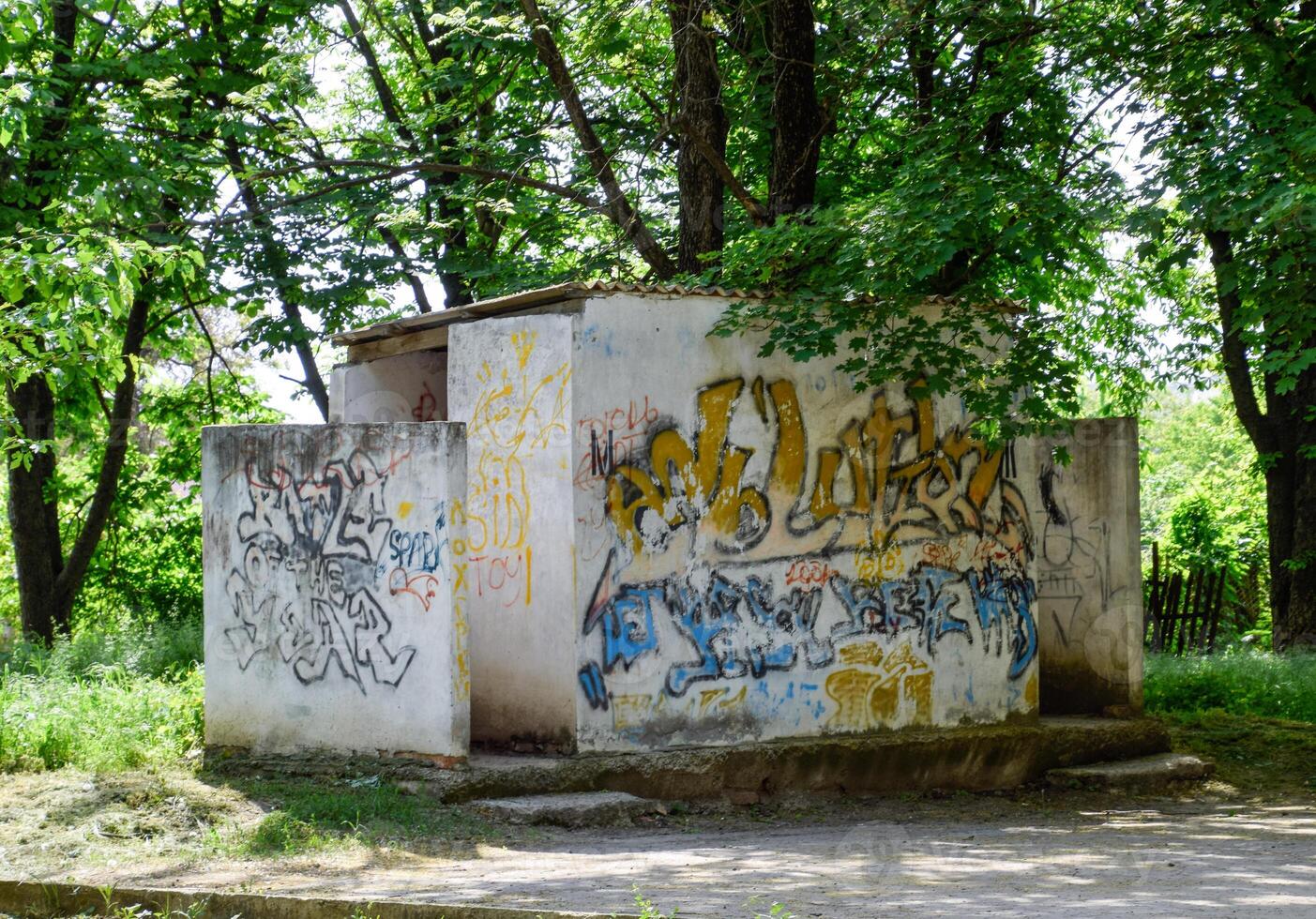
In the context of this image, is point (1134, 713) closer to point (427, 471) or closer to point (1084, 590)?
point (1084, 590)

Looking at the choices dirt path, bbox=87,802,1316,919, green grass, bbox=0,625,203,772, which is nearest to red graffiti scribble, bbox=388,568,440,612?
dirt path, bbox=87,802,1316,919

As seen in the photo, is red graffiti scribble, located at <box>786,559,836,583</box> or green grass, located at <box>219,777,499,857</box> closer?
green grass, located at <box>219,777,499,857</box>

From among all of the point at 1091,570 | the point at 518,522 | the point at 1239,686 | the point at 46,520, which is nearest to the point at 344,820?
the point at 518,522

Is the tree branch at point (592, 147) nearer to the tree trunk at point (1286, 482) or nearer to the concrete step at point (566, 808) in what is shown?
the concrete step at point (566, 808)

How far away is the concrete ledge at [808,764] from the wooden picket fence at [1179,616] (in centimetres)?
716

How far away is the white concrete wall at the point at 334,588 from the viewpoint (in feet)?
26.9

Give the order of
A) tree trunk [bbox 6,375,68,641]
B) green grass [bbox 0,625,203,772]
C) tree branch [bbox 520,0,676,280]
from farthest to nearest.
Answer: tree trunk [bbox 6,375,68,641]
tree branch [bbox 520,0,676,280]
green grass [bbox 0,625,203,772]

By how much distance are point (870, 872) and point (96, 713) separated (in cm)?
588

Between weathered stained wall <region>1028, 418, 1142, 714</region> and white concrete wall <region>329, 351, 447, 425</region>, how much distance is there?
5.19 meters

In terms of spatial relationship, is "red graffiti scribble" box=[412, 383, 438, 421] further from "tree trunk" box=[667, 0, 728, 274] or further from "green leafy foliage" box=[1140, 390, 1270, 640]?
"green leafy foliage" box=[1140, 390, 1270, 640]

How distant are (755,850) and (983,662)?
11.0 ft

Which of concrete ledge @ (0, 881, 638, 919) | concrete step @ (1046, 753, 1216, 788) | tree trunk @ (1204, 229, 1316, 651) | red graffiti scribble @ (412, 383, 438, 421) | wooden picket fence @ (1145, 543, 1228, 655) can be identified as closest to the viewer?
concrete ledge @ (0, 881, 638, 919)

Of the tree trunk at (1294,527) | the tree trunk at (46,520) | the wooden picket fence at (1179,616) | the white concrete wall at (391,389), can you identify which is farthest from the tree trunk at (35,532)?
the tree trunk at (1294,527)

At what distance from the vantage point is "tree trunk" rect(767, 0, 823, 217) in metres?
11.7
